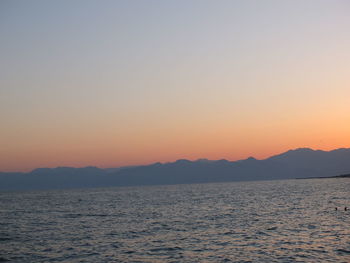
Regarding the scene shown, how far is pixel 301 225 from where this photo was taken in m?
46.3

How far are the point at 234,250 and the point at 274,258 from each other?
4228 millimetres

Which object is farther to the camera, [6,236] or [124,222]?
[124,222]

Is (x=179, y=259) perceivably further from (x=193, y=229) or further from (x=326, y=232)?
(x=326, y=232)

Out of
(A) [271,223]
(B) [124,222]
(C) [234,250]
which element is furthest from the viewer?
(B) [124,222]

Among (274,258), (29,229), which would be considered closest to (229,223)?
(274,258)

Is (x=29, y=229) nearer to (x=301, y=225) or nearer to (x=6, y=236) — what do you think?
(x=6, y=236)

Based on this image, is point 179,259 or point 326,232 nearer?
point 179,259

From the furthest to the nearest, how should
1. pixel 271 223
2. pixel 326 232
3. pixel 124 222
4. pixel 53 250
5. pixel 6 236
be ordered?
pixel 124 222, pixel 271 223, pixel 6 236, pixel 326 232, pixel 53 250

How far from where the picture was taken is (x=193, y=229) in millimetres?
45938

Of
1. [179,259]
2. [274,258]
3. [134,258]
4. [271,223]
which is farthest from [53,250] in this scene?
[271,223]

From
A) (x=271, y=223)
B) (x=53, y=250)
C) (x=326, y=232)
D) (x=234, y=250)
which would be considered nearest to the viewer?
(x=234, y=250)

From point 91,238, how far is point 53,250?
6484 millimetres

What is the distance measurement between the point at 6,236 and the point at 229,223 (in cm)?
2767

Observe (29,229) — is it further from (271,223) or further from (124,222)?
(271,223)
